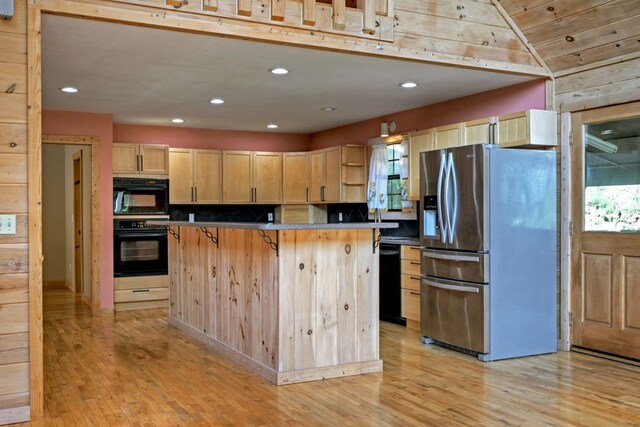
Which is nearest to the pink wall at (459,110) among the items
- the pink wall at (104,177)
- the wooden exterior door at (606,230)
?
the wooden exterior door at (606,230)

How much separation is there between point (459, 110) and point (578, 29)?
1823 mm

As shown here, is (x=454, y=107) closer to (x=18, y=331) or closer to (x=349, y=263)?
(x=349, y=263)

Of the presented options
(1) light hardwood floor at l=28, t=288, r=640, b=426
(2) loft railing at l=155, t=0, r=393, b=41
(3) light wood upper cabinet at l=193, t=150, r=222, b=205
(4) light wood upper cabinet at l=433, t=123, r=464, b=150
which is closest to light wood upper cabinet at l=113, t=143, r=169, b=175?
(3) light wood upper cabinet at l=193, t=150, r=222, b=205

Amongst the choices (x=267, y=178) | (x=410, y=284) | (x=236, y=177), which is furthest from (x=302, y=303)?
(x=267, y=178)

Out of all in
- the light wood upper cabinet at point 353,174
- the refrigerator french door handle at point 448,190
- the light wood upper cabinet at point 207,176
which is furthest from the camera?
the light wood upper cabinet at point 207,176

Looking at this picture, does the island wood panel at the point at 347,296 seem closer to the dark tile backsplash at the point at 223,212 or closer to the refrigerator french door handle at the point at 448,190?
the refrigerator french door handle at the point at 448,190

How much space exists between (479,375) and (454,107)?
314cm

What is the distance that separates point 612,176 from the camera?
16.4 ft

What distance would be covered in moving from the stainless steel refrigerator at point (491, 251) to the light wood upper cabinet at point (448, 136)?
74 centimetres

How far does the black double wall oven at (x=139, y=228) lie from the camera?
7621mm

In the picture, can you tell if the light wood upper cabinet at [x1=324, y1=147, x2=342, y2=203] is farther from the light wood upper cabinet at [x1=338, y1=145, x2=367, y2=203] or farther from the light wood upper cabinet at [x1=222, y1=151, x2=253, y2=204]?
the light wood upper cabinet at [x1=222, y1=151, x2=253, y2=204]

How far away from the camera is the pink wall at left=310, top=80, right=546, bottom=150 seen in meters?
5.71

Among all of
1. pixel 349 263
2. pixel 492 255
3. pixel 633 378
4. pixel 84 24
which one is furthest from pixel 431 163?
pixel 84 24

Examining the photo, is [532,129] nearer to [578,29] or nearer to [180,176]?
[578,29]
